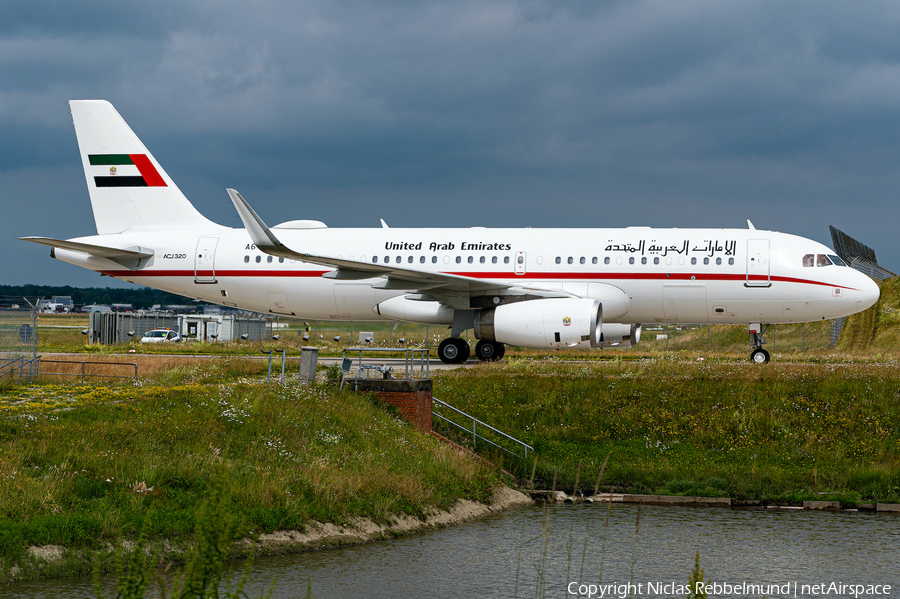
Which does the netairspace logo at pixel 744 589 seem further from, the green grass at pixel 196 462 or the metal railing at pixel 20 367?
the metal railing at pixel 20 367

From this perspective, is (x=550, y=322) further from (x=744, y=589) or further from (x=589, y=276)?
(x=744, y=589)

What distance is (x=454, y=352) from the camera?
2795 cm

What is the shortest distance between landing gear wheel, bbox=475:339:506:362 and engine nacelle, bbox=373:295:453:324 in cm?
176

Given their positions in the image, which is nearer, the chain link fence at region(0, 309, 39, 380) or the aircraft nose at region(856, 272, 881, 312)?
the chain link fence at region(0, 309, 39, 380)

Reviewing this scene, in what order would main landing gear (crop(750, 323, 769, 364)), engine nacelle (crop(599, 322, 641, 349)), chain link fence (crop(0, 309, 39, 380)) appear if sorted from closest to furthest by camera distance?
chain link fence (crop(0, 309, 39, 380)) → main landing gear (crop(750, 323, 769, 364)) → engine nacelle (crop(599, 322, 641, 349))

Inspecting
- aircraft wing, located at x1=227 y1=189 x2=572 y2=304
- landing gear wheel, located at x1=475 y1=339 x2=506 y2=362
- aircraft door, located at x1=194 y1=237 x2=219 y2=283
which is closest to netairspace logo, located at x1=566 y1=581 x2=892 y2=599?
aircraft wing, located at x1=227 y1=189 x2=572 y2=304

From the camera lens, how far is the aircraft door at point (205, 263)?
29.5 m

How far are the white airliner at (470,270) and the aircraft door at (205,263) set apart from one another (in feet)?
0.15

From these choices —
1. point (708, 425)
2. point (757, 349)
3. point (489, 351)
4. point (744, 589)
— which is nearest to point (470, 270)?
point (489, 351)

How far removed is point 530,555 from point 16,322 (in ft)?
53.1

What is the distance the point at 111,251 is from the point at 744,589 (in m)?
23.5

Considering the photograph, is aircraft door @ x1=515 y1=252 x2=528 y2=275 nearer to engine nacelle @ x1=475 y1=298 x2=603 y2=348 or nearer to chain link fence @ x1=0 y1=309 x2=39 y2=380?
engine nacelle @ x1=475 y1=298 x2=603 y2=348

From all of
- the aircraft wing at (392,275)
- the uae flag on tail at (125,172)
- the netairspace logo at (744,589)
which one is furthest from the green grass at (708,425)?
the uae flag on tail at (125,172)

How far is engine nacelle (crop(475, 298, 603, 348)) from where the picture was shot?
24453 millimetres
